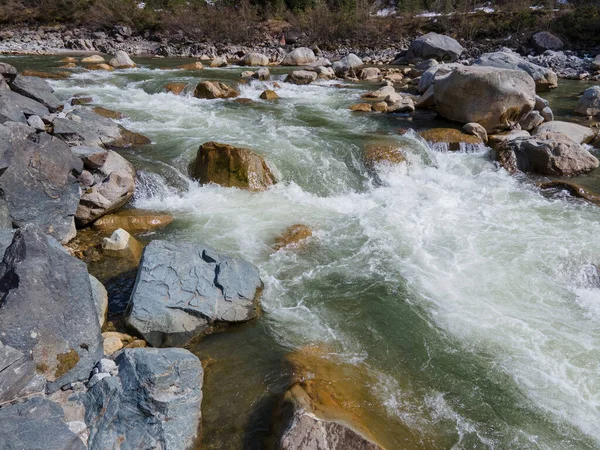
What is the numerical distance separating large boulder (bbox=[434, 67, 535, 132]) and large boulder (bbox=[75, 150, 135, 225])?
26.3 feet

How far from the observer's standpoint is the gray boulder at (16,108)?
739 cm

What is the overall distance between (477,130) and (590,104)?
5647mm

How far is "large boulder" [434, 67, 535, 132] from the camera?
10.1 metres

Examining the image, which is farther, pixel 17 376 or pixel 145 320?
pixel 145 320

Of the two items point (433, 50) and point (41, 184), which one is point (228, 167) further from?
point (433, 50)

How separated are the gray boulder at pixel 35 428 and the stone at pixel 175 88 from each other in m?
11.5

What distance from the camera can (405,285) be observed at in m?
5.48

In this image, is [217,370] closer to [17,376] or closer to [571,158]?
[17,376]

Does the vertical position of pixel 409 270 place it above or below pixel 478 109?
below

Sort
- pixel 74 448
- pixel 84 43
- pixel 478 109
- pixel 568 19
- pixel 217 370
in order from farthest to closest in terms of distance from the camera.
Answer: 1. pixel 568 19
2. pixel 84 43
3. pixel 478 109
4. pixel 217 370
5. pixel 74 448

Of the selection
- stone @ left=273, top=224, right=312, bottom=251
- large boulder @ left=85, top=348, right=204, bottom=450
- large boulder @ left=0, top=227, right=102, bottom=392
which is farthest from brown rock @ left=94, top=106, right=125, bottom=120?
large boulder @ left=85, top=348, right=204, bottom=450

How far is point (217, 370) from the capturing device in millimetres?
4016

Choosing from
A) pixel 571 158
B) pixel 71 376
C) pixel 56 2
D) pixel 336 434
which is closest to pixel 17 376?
pixel 71 376

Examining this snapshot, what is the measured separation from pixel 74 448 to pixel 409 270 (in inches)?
172
